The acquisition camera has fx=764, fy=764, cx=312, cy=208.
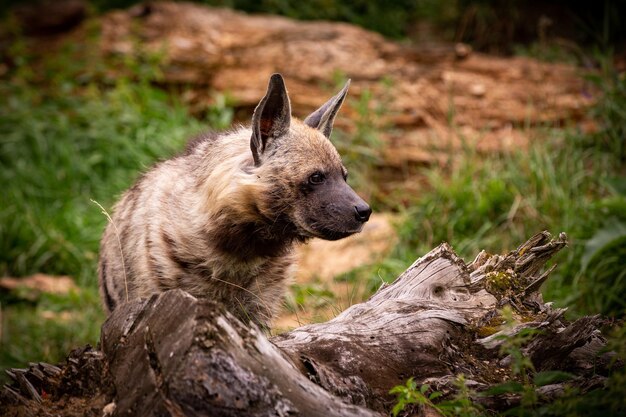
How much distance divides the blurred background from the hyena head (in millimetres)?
1427

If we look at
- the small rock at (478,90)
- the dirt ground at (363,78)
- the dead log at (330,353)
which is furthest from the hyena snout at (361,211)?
the small rock at (478,90)

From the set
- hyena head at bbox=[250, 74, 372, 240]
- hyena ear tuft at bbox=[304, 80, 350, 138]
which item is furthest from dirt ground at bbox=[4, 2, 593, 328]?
hyena head at bbox=[250, 74, 372, 240]

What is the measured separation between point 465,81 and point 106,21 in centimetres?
440

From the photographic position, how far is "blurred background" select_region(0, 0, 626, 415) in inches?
249

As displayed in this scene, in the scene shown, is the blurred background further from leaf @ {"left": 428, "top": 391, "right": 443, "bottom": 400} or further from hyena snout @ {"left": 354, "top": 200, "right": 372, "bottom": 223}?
leaf @ {"left": 428, "top": 391, "right": 443, "bottom": 400}

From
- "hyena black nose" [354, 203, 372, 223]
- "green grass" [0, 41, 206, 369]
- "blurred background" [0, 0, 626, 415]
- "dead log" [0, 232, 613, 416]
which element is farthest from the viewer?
"green grass" [0, 41, 206, 369]

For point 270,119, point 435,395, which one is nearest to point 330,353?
point 435,395

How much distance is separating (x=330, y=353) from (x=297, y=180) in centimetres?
133

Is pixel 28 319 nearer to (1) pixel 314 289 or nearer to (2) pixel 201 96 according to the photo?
(1) pixel 314 289

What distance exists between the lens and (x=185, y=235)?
420cm

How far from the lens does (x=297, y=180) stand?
4.03m

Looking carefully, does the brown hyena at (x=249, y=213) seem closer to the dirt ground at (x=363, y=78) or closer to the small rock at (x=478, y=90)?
the dirt ground at (x=363, y=78)

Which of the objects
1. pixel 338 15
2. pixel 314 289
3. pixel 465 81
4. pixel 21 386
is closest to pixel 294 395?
pixel 21 386

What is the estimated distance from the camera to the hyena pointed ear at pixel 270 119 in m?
3.98
